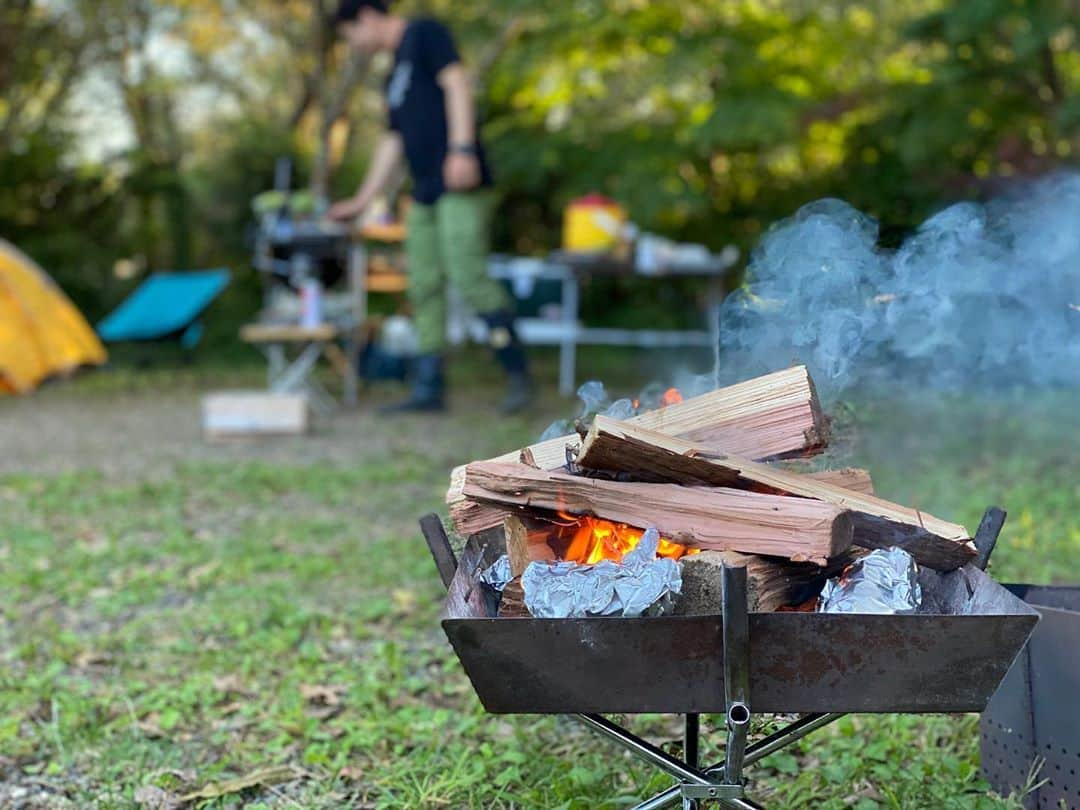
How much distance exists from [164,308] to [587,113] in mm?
4088

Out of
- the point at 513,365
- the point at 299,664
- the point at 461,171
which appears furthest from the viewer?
the point at 513,365

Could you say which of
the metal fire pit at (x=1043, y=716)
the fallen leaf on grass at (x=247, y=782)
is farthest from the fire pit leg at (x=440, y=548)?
the metal fire pit at (x=1043, y=716)

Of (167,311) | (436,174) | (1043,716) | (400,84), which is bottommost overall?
(167,311)

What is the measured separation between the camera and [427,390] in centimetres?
704

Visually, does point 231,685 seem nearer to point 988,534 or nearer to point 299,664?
point 299,664

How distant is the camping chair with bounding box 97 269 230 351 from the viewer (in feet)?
30.1

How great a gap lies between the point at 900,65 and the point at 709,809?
403 inches

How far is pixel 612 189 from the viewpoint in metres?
9.20

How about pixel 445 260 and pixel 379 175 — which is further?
pixel 379 175

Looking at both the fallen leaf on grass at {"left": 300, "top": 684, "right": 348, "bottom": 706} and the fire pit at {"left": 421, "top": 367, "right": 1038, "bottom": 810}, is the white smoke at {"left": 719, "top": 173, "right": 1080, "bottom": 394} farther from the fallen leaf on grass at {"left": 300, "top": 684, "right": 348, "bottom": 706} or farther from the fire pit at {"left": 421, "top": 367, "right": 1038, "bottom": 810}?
the fallen leaf on grass at {"left": 300, "top": 684, "right": 348, "bottom": 706}

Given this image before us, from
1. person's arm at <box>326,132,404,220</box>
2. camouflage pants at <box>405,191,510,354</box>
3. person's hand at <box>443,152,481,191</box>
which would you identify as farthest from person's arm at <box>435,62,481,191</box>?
person's arm at <box>326,132,404,220</box>

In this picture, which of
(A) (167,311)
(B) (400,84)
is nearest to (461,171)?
(B) (400,84)

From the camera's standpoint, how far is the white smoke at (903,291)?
2.13 meters

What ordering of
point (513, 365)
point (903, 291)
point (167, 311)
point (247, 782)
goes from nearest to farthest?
point (903, 291) < point (247, 782) < point (513, 365) < point (167, 311)
